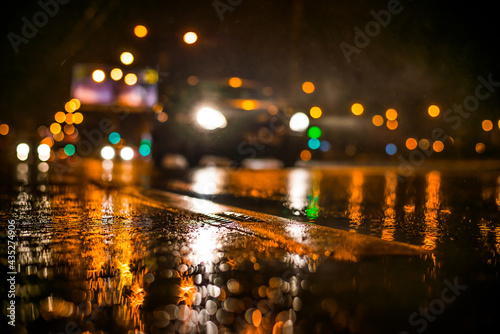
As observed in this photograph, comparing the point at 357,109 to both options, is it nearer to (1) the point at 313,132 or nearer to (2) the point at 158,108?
(1) the point at 313,132

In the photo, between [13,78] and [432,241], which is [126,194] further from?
[13,78]

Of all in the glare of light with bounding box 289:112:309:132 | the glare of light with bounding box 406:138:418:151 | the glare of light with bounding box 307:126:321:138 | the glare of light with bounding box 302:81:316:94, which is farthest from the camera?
the glare of light with bounding box 302:81:316:94

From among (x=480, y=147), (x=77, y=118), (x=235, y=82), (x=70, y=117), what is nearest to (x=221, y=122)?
(x=235, y=82)

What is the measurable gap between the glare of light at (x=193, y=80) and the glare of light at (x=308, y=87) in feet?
80.5

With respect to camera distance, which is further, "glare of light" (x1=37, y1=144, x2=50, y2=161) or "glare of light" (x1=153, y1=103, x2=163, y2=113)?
"glare of light" (x1=37, y1=144, x2=50, y2=161)

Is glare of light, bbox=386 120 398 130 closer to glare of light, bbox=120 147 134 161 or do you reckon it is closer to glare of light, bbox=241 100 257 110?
glare of light, bbox=120 147 134 161

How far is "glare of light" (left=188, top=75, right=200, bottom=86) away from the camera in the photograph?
2156 cm

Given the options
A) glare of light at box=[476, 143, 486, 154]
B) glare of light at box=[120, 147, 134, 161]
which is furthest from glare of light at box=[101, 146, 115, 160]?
glare of light at box=[476, 143, 486, 154]

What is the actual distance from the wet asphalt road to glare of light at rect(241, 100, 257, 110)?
1426 cm

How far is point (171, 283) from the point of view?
4.15 meters

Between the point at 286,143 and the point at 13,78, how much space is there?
90.9 feet

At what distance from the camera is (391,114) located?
49156mm

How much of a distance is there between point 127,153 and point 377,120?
23.6 metres

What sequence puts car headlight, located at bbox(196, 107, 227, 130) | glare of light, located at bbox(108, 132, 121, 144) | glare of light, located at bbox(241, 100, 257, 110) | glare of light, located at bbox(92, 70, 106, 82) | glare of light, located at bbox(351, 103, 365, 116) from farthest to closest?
glare of light, located at bbox(351, 103, 365, 116) → glare of light, located at bbox(92, 70, 106, 82) → glare of light, located at bbox(108, 132, 121, 144) → glare of light, located at bbox(241, 100, 257, 110) → car headlight, located at bbox(196, 107, 227, 130)
